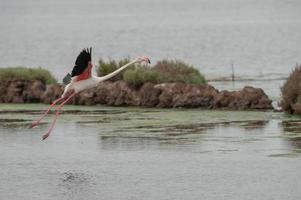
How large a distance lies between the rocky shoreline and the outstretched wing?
6.49 m

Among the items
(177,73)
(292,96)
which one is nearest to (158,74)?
(177,73)

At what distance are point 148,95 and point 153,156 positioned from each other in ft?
27.9

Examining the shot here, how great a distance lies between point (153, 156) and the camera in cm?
1872

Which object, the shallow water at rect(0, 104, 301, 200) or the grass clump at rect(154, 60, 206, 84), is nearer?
the shallow water at rect(0, 104, 301, 200)

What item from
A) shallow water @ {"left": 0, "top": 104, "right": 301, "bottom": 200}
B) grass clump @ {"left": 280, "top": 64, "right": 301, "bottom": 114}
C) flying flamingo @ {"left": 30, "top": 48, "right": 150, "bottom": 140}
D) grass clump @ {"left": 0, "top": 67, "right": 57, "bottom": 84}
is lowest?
shallow water @ {"left": 0, "top": 104, "right": 301, "bottom": 200}

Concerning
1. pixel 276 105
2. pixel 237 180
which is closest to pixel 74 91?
pixel 237 180

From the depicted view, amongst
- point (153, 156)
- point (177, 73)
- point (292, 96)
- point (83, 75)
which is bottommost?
point (153, 156)

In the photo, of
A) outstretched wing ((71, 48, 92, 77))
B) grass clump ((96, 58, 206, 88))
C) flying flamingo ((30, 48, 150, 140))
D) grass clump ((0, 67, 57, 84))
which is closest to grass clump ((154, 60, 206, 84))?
grass clump ((96, 58, 206, 88))

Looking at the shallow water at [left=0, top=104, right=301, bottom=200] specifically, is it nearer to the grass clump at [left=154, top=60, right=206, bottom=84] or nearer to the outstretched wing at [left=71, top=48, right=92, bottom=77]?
the outstretched wing at [left=71, top=48, right=92, bottom=77]

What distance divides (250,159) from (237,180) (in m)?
1.95

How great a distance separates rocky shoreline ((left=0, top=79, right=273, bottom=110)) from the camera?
25734 millimetres

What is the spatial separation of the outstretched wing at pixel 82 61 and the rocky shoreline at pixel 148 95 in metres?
6.49

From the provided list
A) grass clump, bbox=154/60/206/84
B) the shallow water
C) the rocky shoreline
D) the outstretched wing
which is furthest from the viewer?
grass clump, bbox=154/60/206/84

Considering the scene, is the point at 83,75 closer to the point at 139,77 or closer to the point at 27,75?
the point at 139,77
